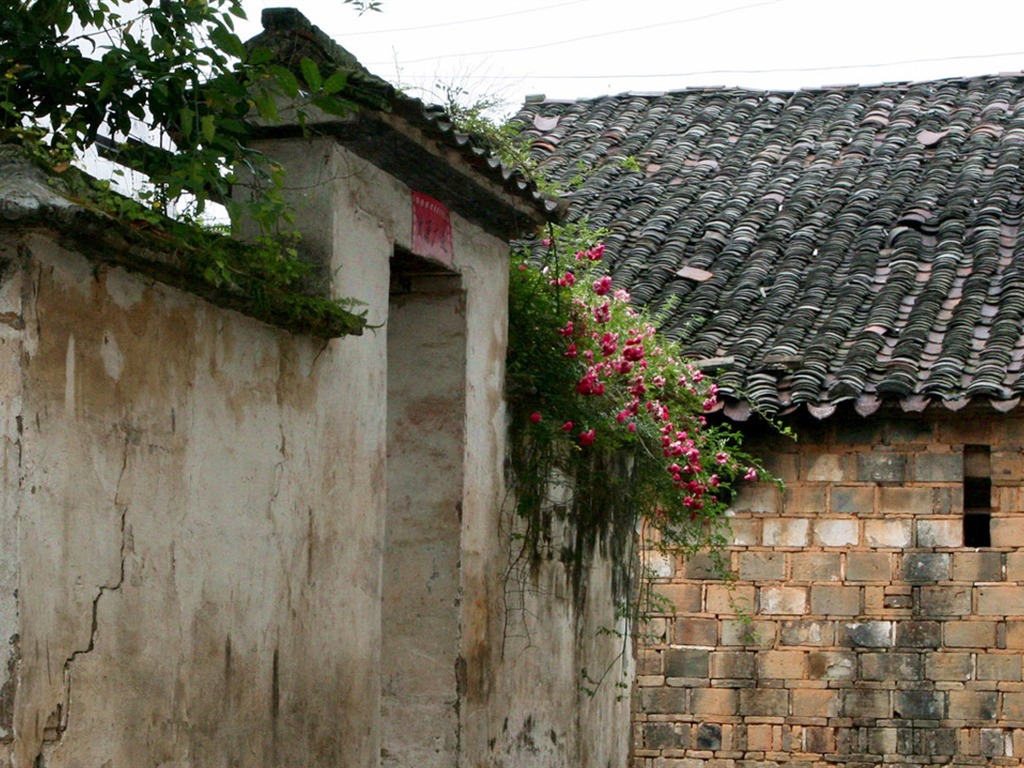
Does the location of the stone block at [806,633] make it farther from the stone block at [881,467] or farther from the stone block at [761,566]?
the stone block at [881,467]

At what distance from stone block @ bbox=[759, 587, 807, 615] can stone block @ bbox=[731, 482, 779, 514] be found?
1.88 ft

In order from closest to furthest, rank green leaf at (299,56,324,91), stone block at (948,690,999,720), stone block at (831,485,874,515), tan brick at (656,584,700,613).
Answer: green leaf at (299,56,324,91) → stone block at (948,690,999,720) → stone block at (831,485,874,515) → tan brick at (656,584,700,613)

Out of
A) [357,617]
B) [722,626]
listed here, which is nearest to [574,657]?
[357,617]

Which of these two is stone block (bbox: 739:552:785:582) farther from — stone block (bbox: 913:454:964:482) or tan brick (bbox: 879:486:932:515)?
stone block (bbox: 913:454:964:482)

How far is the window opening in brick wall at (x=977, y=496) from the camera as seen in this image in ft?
39.0

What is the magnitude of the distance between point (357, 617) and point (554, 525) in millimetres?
2239

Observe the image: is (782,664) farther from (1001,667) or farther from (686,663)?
(1001,667)

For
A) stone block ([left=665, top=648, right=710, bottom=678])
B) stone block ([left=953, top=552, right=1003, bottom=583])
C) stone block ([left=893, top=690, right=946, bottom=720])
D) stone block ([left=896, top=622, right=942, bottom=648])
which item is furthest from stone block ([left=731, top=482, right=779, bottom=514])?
stone block ([left=893, top=690, right=946, bottom=720])

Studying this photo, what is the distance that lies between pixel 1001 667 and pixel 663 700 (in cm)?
241

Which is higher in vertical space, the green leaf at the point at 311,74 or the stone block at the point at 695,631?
the green leaf at the point at 311,74

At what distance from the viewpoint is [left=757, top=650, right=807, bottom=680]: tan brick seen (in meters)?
12.1

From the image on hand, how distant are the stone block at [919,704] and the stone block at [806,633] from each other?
63 cm

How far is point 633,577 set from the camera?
10008 millimetres

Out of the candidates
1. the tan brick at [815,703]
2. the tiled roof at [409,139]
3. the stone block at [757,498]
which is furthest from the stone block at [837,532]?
the tiled roof at [409,139]
